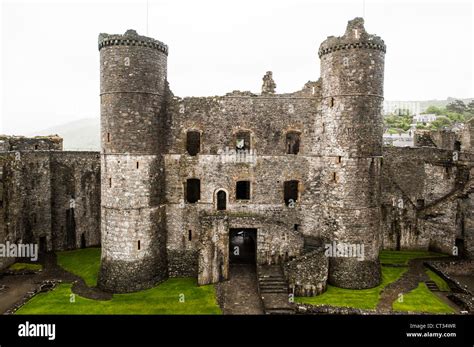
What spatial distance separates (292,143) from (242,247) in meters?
8.05

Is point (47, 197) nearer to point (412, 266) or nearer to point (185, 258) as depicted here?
point (185, 258)

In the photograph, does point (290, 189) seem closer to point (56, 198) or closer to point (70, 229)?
point (70, 229)

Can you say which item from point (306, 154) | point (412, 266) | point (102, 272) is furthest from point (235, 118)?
point (412, 266)

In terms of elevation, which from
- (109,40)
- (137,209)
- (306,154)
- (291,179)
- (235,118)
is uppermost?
(109,40)

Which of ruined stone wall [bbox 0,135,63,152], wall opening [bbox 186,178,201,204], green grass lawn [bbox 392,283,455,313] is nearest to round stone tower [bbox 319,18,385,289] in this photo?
green grass lawn [bbox 392,283,455,313]

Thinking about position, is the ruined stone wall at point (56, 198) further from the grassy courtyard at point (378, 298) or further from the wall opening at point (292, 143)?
the grassy courtyard at point (378, 298)

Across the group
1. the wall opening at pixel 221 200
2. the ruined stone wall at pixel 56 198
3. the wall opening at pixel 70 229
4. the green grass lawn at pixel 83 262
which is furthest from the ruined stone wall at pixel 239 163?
the wall opening at pixel 70 229

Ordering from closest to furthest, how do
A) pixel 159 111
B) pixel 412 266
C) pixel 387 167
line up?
pixel 159 111 → pixel 412 266 → pixel 387 167

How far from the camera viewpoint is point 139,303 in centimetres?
1938

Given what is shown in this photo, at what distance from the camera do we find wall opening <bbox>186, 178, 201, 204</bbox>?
965 inches

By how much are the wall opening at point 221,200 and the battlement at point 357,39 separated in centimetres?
1066

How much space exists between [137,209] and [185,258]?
463 cm

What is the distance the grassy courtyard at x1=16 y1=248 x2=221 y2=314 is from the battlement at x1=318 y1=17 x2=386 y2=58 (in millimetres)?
15001
